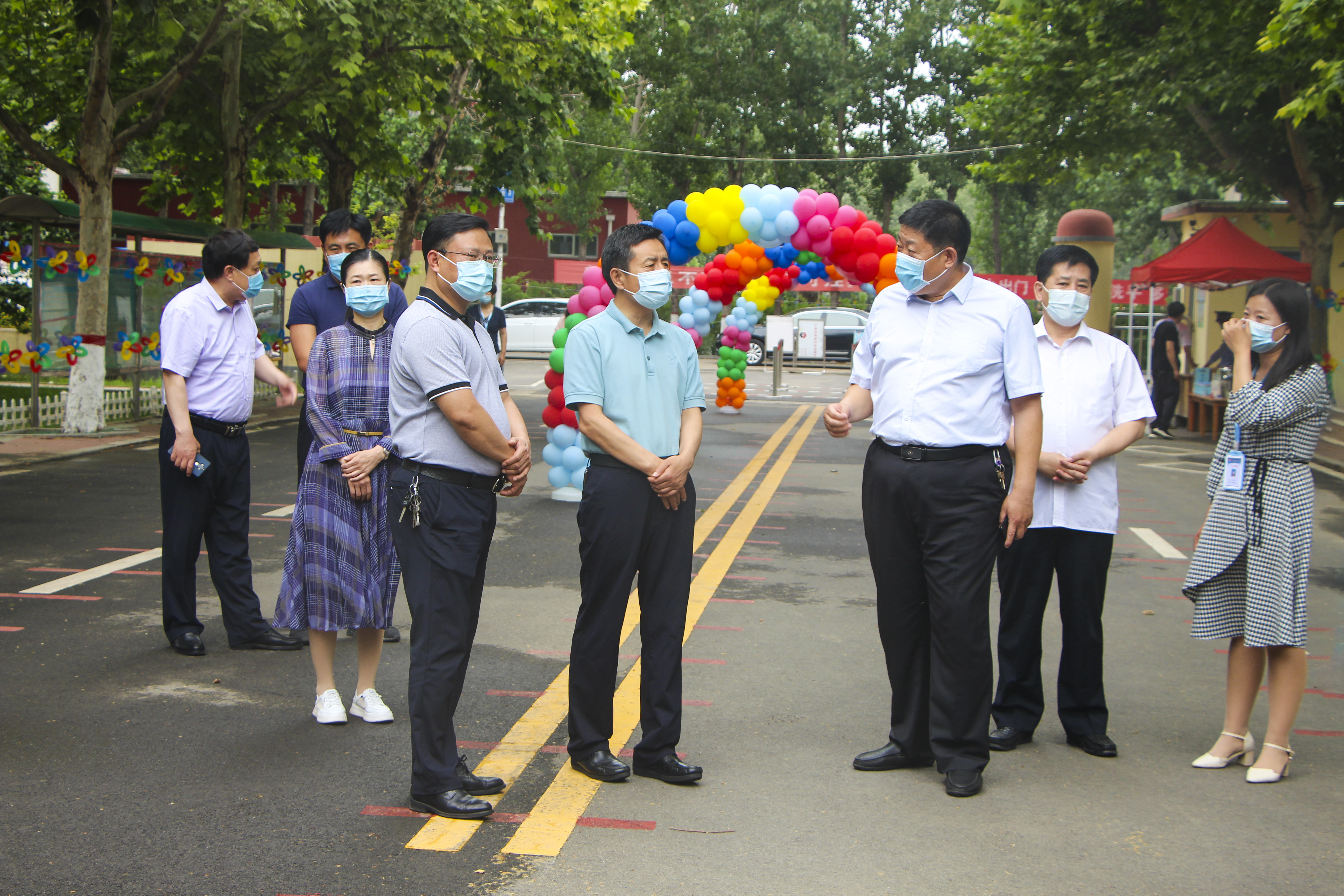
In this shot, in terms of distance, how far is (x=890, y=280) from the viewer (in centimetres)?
1374

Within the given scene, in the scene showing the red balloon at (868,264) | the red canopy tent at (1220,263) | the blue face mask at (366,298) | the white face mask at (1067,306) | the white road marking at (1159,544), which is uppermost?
the red canopy tent at (1220,263)

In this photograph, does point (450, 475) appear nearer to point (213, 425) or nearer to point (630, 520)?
point (630, 520)

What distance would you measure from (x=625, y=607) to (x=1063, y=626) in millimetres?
1693

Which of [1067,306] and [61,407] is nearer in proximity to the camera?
[1067,306]

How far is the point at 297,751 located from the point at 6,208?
12.1 metres

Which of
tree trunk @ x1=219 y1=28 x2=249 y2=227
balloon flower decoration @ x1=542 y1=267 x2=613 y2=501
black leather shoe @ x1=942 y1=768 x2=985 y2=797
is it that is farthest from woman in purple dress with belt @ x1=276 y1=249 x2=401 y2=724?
tree trunk @ x1=219 y1=28 x2=249 y2=227

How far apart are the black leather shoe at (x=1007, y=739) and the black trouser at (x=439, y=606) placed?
2003 millimetres

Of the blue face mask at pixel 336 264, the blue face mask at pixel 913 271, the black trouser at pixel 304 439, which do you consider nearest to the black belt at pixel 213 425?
the black trouser at pixel 304 439

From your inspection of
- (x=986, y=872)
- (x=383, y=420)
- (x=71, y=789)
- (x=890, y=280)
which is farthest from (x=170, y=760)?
A: (x=890, y=280)

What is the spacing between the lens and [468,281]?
13.1ft

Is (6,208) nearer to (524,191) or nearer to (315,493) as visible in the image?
(524,191)

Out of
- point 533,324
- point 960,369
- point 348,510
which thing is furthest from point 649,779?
point 533,324

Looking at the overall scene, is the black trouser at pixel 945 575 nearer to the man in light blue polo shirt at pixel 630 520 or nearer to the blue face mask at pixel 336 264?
the man in light blue polo shirt at pixel 630 520

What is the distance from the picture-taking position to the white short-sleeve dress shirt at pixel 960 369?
13.7 feet
